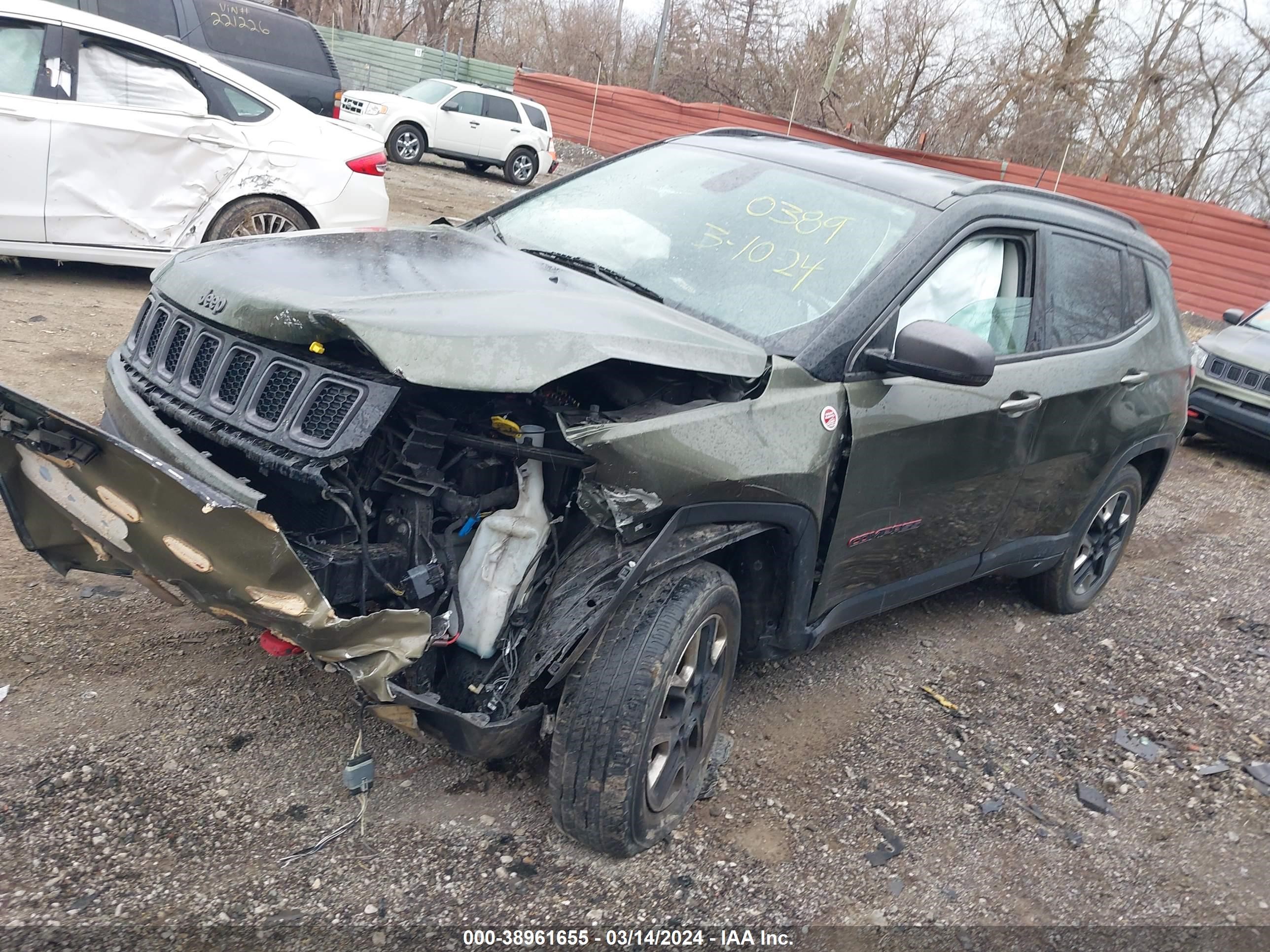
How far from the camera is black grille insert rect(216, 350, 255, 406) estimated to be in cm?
248

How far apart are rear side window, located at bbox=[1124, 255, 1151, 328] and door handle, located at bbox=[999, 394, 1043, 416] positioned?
0.93 metres

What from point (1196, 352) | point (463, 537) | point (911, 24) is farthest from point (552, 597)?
point (911, 24)

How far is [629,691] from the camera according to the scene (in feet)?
8.29

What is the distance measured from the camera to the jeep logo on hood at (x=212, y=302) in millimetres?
2541

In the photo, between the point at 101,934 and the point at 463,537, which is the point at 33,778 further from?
the point at 463,537

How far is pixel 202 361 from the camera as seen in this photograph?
8.50ft

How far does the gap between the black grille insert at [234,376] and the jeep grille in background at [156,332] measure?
427 millimetres

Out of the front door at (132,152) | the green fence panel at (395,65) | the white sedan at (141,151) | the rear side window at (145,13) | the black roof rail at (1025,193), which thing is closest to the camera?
the black roof rail at (1025,193)

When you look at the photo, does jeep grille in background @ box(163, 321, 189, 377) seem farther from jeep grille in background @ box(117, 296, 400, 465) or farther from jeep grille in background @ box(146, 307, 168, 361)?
jeep grille in background @ box(146, 307, 168, 361)

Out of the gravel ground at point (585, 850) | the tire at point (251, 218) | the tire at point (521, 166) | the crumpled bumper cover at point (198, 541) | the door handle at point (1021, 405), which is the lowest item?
the tire at point (521, 166)

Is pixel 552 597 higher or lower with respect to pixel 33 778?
higher

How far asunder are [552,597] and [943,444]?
149 centimetres

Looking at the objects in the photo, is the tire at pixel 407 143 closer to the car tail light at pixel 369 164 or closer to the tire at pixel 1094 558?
the car tail light at pixel 369 164

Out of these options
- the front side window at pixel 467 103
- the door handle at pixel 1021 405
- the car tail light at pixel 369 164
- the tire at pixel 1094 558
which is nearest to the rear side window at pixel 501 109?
the front side window at pixel 467 103
